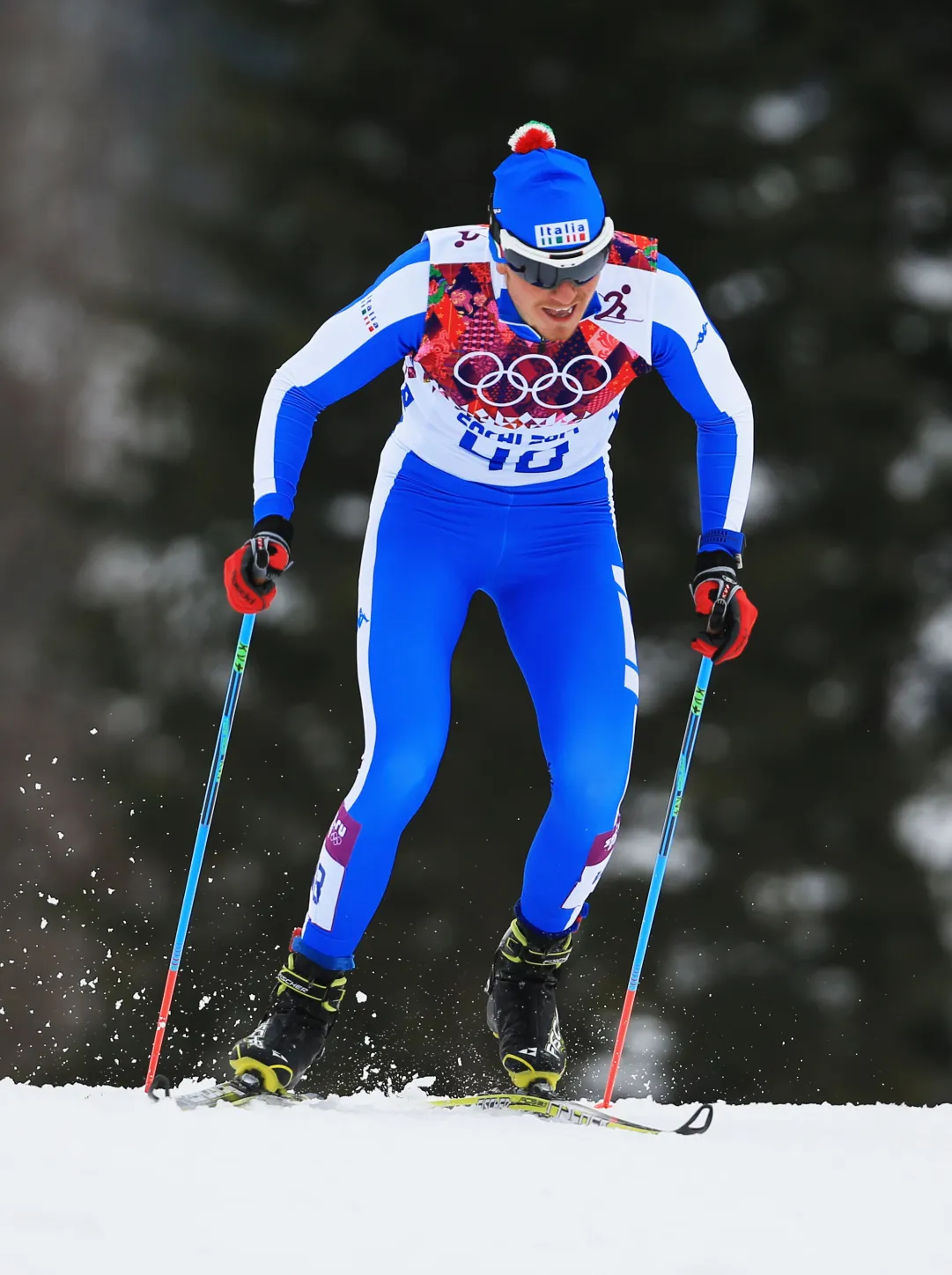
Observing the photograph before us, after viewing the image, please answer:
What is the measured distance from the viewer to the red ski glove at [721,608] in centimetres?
323

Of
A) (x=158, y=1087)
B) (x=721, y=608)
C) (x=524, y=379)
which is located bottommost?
(x=158, y=1087)

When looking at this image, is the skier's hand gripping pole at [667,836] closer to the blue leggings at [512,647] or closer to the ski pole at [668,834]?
the ski pole at [668,834]

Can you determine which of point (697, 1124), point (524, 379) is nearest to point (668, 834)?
point (697, 1124)

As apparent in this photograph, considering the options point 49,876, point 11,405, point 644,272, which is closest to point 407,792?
point 644,272

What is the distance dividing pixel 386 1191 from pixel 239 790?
604 cm

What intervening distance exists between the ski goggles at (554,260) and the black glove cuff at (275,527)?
708mm

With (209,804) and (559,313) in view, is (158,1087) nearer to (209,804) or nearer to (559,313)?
(209,804)

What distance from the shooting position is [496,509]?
3.18 metres

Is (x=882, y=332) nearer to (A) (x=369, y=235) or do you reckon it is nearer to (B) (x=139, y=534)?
(A) (x=369, y=235)

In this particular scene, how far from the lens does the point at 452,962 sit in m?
8.01

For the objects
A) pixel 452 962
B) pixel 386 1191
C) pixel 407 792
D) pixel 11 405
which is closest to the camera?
pixel 386 1191

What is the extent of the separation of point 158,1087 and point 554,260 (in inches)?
73.0

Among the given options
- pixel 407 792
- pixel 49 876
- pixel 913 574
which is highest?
pixel 913 574

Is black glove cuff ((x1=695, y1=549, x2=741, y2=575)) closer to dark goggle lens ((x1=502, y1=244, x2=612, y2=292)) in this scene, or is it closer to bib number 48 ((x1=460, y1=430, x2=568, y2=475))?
bib number 48 ((x1=460, y1=430, x2=568, y2=475))
